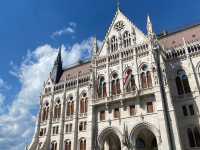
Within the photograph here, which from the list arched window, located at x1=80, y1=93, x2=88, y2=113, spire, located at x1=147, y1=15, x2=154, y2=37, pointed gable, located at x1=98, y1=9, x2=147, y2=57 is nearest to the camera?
spire, located at x1=147, y1=15, x2=154, y2=37

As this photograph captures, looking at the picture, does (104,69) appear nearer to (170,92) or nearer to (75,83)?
(75,83)

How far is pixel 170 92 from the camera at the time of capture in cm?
3697

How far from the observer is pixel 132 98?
38.7m

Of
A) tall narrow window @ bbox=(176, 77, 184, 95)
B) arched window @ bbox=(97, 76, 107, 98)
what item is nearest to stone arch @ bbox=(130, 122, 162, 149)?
tall narrow window @ bbox=(176, 77, 184, 95)

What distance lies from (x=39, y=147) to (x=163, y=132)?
2874 cm

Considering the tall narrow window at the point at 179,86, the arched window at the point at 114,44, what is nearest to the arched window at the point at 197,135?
the tall narrow window at the point at 179,86

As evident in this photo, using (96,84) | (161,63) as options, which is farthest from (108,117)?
(161,63)

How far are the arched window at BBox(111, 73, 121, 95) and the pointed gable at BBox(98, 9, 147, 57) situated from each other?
247 inches

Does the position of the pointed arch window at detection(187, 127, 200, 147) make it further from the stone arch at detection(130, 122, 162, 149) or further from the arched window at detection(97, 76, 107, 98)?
the arched window at detection(97, 76, 107, 98)

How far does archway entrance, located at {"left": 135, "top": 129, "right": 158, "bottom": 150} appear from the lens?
122 ft

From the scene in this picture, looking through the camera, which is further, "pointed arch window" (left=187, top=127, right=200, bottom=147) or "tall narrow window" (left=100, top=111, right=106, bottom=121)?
"tall narrow window" (left=100, top=111, right=106, bottom=121)

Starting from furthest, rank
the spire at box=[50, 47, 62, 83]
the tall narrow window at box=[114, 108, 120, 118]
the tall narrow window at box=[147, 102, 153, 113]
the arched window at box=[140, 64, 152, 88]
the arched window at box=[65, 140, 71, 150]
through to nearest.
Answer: the spire at box=[50, 47, 62, 83] < the arched window at box=[65, 140, 71, 150] < the arched window at box=[140, 64, 152, 88] < the tall narrow window at box=[114, 108, 120, 118] < the tall narrow window at box=[147, 102, 153, 113]

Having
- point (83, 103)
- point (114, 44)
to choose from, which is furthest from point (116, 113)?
point (114, 44)

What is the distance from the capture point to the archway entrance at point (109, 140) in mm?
38469
